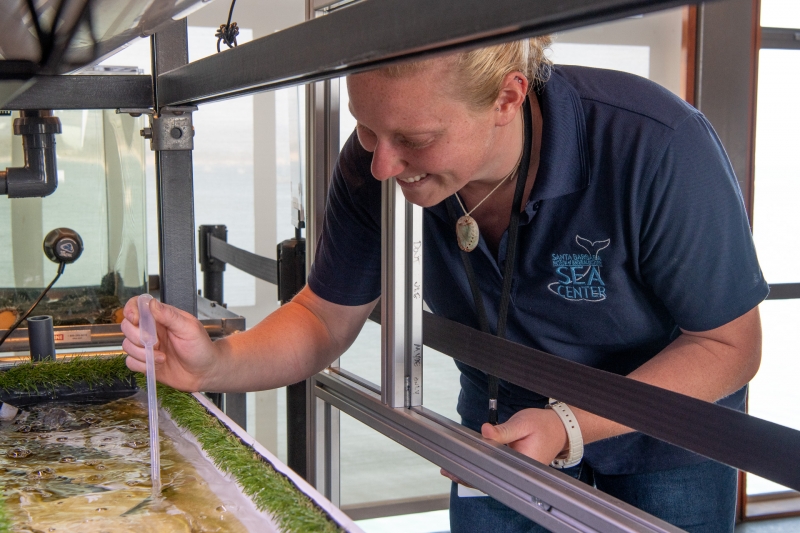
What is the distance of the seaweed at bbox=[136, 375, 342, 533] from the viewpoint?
65 cm

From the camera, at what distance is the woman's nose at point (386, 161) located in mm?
897

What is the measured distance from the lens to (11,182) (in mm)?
1269

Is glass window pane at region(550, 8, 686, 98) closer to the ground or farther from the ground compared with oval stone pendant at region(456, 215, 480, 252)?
farther from the ground

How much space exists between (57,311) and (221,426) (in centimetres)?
115

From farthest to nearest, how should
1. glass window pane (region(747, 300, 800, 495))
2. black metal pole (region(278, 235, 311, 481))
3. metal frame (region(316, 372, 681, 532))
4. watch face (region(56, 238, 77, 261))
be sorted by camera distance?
glass window pane (region(747, 300, 800, 495))
black metal pole (region(278, 235, 311, 481))
watch face (region(56, 238, 77, 261))
metal frame (region(316, 372, 681, 532))

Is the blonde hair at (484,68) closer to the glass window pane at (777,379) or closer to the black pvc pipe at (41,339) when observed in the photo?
the black pvc pipe at (41,339)

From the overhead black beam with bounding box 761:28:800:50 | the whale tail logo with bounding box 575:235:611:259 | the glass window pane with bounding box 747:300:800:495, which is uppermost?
the overhead black beam with bounding box 761:28:800:50

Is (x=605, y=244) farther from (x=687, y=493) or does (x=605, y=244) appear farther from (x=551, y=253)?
(x=687, y=493)

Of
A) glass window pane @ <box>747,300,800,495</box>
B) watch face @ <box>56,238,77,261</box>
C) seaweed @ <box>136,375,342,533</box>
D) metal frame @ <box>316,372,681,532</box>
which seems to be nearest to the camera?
seaweed @ <box>136,375,342,533</box>

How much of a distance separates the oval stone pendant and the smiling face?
11 centimetres

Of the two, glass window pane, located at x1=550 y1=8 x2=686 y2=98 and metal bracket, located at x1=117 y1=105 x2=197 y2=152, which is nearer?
metal bracket, located at x1=117 y1=105 x2=197 y2=152

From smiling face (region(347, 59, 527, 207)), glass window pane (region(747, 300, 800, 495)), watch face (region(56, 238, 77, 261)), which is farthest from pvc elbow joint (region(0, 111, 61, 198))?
glass window pane (region(747, 300, 800, 495))

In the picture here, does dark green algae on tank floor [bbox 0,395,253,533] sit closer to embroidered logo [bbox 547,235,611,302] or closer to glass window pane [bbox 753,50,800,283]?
embroidered logo [bbox 547,235,611,302]

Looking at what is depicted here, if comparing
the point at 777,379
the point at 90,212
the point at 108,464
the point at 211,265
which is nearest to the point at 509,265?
the point at 108,464
